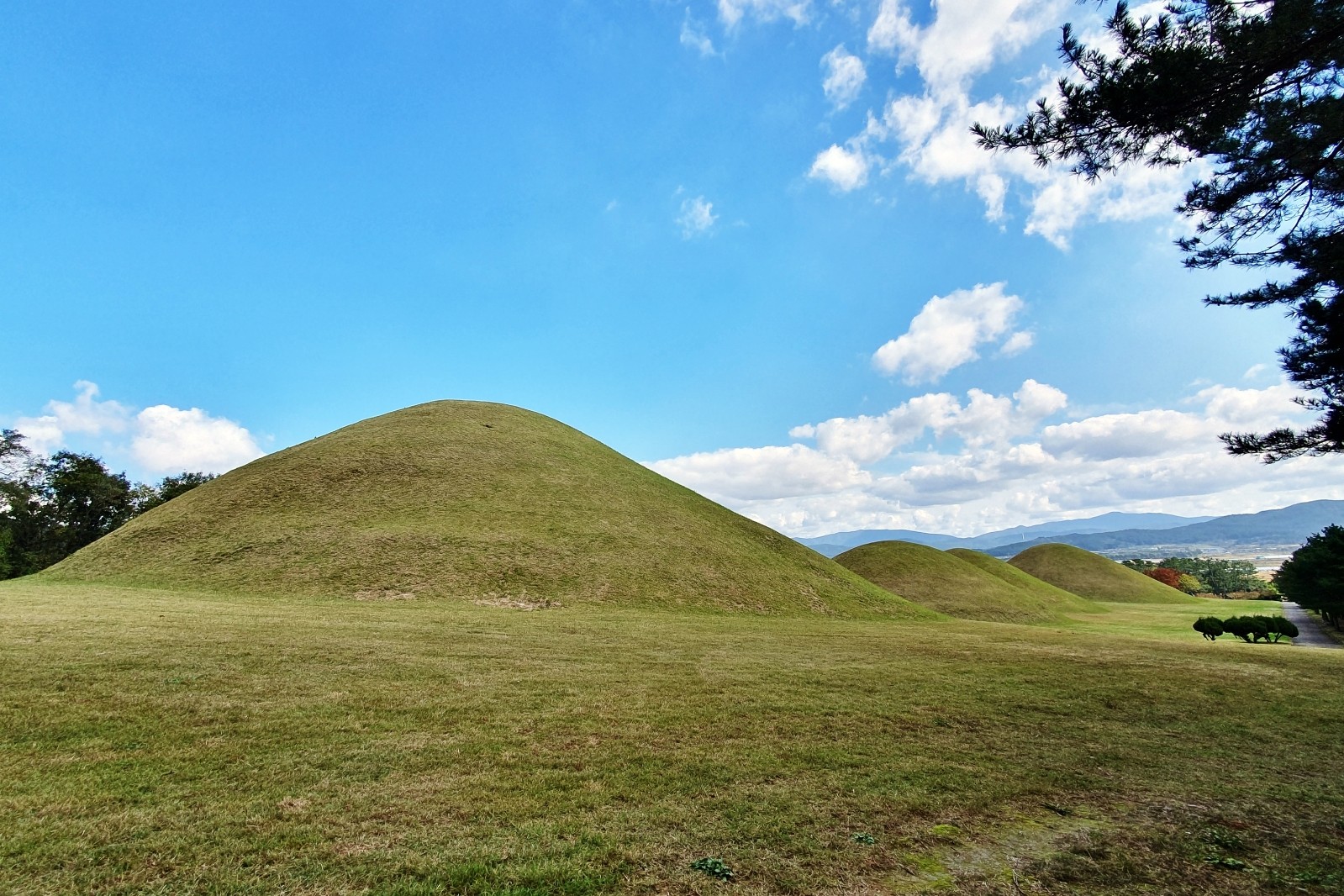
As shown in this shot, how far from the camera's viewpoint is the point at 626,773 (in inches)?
326

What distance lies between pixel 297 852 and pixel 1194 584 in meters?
196

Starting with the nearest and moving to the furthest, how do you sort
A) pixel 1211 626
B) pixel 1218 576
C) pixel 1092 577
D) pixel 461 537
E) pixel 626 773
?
pixel 626 773, pixel 1211 626, pixel 461 537, pixel 1092 577, pixel 1218 576

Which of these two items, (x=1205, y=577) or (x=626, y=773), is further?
(x=1205, y=577)

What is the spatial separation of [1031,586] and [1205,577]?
4756 inches

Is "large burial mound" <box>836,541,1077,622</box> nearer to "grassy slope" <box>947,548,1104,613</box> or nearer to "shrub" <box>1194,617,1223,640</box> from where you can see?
"grassy slope" <box>947,548,1104,613</box>

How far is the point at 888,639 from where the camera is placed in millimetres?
26188

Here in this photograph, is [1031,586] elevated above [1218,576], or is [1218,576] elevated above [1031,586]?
[1031,586]

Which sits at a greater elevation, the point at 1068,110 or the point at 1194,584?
the point at 1068,110

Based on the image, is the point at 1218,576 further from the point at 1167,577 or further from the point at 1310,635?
the point at 1310,635

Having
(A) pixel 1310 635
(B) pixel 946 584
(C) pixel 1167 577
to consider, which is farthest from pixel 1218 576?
(B) pixel 946 584

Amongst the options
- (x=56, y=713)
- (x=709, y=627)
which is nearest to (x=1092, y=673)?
(x=709, y=627)

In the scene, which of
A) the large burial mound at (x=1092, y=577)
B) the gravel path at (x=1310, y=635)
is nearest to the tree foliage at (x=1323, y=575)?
the gravel path at (x=1310, y=635)

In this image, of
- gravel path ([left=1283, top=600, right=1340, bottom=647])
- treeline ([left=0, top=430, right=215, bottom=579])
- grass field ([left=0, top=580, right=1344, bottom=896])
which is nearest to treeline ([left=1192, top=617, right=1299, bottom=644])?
gravel path ([left=1283, top=600, right=1340, bottom=647])

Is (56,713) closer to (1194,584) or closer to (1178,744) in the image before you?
(1178,744)
